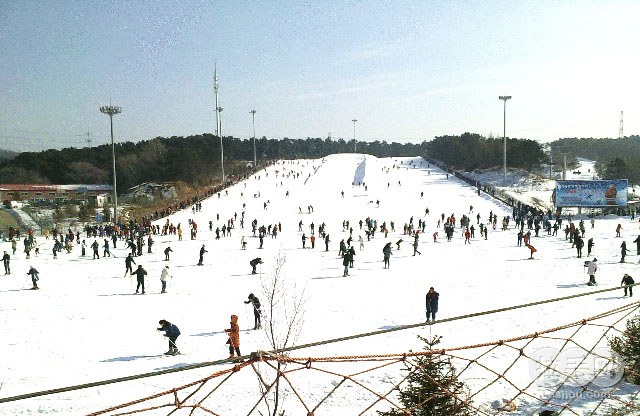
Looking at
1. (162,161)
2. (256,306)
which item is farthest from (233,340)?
(162,161)

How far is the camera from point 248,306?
14.3 m

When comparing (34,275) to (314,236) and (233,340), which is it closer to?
(233,340)

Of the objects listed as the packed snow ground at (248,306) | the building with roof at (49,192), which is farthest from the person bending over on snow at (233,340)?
the building with roof at (49,192)

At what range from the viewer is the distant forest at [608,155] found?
60.2 meters

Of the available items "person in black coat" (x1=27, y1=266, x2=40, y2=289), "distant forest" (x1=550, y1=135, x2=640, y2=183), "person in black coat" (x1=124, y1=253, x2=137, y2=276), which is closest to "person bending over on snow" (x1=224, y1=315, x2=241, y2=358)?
"person in black coat" (x1=124, y1=253, x2=137, y2=276)

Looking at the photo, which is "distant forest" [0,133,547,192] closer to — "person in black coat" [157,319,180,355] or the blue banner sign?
the blue banner sign

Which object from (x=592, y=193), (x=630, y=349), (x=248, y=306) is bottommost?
(x=248, y=306)

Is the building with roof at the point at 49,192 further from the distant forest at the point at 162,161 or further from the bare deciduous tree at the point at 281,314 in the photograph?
the bare deciduous tree at the point at 281,314

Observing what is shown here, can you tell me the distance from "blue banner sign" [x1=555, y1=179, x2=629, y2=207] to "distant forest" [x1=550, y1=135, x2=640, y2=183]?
57.2 ft

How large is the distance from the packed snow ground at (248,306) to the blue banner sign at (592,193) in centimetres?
333

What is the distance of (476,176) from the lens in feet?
270

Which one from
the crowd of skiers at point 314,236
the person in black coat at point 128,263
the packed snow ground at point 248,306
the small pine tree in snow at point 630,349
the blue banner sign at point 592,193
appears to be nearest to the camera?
the small pine tree in snow at point 630,349

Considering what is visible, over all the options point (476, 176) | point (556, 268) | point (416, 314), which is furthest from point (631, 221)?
point (476, 176)

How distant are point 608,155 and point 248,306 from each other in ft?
388
